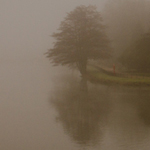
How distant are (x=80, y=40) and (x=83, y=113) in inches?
1092

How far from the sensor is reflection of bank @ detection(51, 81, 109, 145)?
51.1ft

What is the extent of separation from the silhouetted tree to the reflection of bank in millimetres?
15706

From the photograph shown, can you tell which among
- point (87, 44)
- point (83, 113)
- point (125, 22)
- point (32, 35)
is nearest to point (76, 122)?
point (83, 113)

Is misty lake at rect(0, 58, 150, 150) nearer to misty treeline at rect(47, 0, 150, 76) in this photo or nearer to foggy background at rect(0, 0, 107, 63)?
misty treeline at rect(47, 0, 150, 76)

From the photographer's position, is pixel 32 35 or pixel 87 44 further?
pixel 32 35

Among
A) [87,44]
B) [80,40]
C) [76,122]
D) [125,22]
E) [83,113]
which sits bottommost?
[76,122]

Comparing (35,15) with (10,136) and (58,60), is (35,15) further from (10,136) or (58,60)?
(10,136)

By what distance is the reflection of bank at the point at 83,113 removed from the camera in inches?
613

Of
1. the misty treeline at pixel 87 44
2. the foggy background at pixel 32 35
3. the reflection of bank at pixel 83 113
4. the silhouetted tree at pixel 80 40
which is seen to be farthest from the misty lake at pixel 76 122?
the foggy background at pixel 32 35

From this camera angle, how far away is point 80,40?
47.4 m

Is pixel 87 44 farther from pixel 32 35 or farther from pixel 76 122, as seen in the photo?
pixel 32 35

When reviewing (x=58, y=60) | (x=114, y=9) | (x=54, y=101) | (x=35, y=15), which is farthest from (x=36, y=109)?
(x=35, y=15)

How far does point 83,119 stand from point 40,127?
322 centimetres

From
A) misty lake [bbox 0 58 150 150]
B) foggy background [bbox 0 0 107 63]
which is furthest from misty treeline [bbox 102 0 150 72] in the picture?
foggy background [bbox 0 0 107 63]
